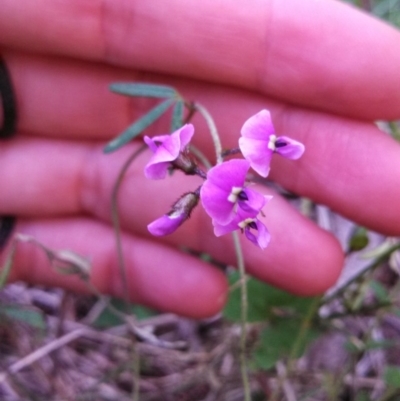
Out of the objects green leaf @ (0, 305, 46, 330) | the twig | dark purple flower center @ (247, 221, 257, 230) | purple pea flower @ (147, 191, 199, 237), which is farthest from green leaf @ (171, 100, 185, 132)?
the twig

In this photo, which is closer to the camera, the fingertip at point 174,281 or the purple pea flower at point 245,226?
the purple pea flower at point 245,226

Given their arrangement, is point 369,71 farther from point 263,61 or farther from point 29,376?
point 29,376

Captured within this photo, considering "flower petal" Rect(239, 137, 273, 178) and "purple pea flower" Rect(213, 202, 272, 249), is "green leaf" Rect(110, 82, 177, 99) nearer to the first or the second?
"flower petal" Rect(239, 137, 273, 178)

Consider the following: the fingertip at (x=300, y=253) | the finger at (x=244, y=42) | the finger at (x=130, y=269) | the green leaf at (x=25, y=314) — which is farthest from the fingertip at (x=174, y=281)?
the finger at (x=244, y=42)

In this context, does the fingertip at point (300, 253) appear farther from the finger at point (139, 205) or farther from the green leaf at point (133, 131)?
the green leaf at point (133, 131)

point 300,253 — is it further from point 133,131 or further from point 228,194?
point 228,194

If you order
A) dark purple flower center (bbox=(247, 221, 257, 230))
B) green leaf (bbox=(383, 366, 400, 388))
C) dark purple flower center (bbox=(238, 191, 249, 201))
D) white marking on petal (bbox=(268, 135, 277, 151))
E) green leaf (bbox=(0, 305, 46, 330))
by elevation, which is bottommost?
green leaf (bbox=(0, 305, 46, 330))
